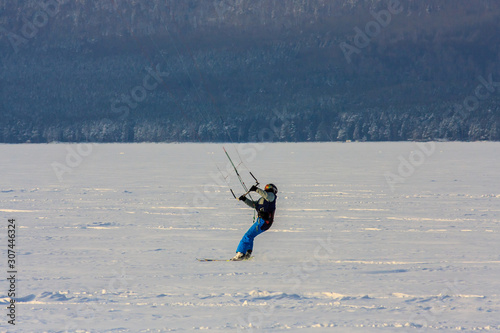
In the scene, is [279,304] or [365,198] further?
[365,198]

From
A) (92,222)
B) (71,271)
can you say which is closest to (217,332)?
(71,271)

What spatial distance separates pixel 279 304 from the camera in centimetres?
827

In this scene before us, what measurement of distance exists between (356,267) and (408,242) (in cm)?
271

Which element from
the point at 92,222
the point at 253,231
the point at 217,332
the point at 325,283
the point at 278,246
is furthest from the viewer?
the point at 92,222

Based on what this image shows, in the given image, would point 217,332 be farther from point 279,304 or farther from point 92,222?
point 92,222

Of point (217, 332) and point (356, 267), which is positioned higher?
point (217, 332)

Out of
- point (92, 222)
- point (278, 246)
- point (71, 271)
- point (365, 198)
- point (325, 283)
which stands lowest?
point (365, 198)

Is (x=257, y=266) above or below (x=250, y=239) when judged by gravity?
above

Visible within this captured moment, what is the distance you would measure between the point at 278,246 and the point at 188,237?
218 cm

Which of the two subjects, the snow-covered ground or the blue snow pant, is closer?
the snow-covered ground

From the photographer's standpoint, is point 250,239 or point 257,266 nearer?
point 257,266

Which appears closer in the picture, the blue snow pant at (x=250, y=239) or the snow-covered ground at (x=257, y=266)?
the snow-covered ground at (x=257, y=266)

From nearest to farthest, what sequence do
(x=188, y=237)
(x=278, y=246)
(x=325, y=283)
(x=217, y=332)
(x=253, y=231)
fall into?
(x=217, y=332)
(x=325, y=283)
(x=253, y=231)
(x=278, y=246)
(x=188, y=237)

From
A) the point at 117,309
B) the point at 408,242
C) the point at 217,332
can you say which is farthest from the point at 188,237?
the point at 217,332
